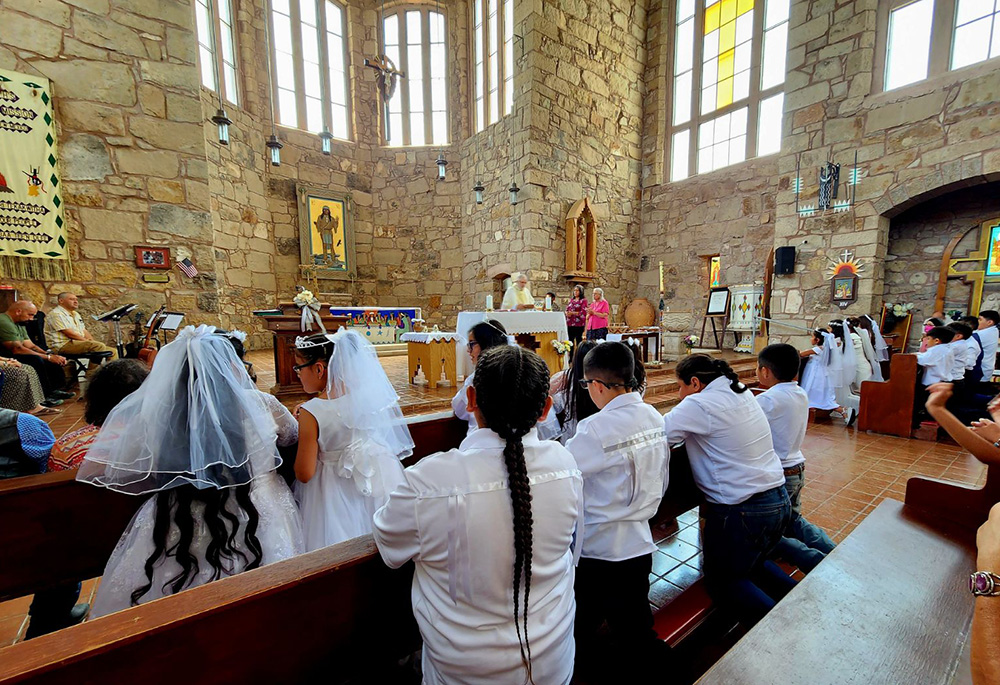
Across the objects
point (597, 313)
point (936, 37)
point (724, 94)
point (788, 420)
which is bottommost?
point (788, 420)

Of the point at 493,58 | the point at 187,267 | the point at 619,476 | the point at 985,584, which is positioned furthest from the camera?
the point at 493,58

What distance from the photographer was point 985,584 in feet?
2.24

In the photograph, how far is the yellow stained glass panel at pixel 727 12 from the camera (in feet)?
29.5

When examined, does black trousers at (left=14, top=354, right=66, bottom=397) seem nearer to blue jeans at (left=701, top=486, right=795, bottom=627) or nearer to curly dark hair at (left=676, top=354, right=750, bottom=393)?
curly dark hair at (left=676, top=354, right=750, bottom=393)

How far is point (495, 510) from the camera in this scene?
93 centimetres

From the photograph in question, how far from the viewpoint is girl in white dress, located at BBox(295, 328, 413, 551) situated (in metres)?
1.64

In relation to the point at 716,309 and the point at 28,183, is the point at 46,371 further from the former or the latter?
the point at 716,309

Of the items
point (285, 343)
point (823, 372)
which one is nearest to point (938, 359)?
point (823, 372)

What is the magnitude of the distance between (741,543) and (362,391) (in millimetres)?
1632

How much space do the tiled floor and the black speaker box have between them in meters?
3.46

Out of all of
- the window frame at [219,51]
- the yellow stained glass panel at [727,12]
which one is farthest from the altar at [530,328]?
the yellow stained glass panel at [727,12]

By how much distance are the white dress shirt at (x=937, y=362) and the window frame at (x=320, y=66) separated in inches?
454

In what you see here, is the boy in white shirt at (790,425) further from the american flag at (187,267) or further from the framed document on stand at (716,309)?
the framed document on stand at (716,309)

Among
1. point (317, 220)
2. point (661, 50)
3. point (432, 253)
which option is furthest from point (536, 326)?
point (661, 50)
